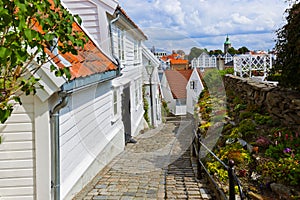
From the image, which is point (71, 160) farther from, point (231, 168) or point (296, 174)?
point (296, 174)

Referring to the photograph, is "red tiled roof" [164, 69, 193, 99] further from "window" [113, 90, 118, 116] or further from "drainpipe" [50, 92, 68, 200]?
"drainpipe" [50, 92, 68, 200]

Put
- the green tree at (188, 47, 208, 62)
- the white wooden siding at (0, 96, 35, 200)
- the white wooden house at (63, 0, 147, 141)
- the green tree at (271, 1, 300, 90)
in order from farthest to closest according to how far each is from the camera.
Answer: the white wooden house at (63, 0, 147, 141)
the green tree at (188, 47, 208, 62)
the green tree at (271, 1, 300, 90)
the white wooden siding at (0, 96, 35, 200)

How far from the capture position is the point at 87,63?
199 inches

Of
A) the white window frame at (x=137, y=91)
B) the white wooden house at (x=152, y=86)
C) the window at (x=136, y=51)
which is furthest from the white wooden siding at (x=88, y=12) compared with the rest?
the window at (x=136, y=51)

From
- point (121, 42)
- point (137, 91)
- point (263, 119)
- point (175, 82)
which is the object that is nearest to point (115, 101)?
point (175, 82)

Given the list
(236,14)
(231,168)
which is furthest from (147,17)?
(231,168)

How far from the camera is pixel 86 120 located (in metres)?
5.52

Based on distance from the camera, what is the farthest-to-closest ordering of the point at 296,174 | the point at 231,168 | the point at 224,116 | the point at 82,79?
the point at 224,116 < the point at 82,79 < the point at 296,174 < the point at 231,168

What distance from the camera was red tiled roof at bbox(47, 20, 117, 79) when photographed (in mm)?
4137

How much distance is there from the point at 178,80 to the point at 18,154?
574cm

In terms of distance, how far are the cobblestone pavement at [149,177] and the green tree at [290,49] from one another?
261 centimetres

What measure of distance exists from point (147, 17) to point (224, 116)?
3.62 metres

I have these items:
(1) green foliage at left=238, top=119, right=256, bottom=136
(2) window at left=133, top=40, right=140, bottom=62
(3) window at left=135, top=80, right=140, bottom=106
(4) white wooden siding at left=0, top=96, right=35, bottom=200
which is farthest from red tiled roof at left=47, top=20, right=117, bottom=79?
(2) window at left=133, top=40, right=140, bottom=62

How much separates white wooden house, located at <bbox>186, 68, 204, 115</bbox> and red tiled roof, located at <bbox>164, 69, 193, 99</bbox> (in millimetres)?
168
